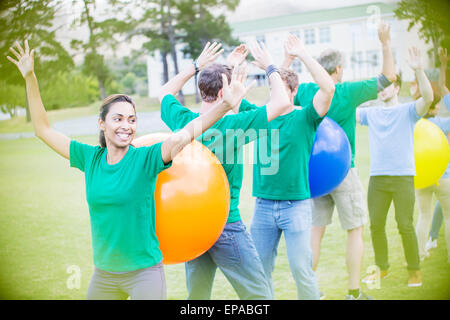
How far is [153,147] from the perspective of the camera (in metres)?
2.19

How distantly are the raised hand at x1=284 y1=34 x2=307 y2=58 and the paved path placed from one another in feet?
31.8

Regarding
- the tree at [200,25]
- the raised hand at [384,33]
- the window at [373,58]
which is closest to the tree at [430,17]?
the raised hand at [384,33]

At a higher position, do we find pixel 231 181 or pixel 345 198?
pixel 231 181

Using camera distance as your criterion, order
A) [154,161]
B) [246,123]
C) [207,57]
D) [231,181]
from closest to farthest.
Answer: [154,161] → [246,123] → [231,181] → [207,57]

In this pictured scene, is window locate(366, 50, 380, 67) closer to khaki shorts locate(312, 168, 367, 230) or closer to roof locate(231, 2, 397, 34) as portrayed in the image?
roof locate(231, 2, 397, 34)

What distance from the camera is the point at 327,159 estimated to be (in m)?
3.22

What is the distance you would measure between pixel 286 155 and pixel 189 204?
848 mm

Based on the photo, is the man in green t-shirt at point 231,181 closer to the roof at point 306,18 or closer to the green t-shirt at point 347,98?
the green t-shirt at point 347,98

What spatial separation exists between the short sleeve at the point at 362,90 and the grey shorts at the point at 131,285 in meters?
1.94

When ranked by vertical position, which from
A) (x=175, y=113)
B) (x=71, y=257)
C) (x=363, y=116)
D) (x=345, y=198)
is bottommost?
(x=71, y=257)

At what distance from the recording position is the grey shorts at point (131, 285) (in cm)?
221

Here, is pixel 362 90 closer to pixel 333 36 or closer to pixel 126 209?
pixel 126 209

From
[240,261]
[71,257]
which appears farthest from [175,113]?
[71,257]

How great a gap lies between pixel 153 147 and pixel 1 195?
6.71 meters
